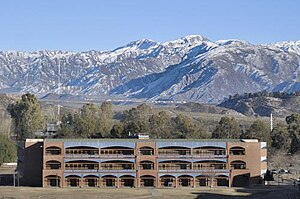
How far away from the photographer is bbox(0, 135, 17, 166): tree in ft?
418

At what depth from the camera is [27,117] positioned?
147 metres

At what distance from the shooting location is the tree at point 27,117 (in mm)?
145500

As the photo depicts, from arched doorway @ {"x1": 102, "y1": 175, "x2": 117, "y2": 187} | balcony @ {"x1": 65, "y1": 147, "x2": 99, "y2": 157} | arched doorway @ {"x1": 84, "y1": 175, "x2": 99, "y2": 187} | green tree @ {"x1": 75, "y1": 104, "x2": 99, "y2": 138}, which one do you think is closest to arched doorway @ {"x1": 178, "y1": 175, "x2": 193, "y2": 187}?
arched doorway @ {"x1": 102, "y1": 175, "x2": 117, "y2": 187}

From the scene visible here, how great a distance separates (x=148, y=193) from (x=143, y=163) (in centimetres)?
1080

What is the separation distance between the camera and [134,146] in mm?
104125

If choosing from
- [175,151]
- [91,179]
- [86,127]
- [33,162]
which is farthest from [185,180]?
[86,127]

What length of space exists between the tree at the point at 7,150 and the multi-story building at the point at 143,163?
75.4ft

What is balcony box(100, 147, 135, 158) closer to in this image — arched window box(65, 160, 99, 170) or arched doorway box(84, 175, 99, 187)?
arched window box(65, 160, 99, 170)

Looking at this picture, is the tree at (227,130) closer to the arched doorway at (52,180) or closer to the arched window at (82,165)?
the arched window at (82,165)

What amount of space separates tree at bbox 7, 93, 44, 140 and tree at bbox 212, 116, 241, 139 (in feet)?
114

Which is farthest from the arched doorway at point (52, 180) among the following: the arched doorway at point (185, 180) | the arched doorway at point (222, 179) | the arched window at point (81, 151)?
the arched doorway at point (222, 179)

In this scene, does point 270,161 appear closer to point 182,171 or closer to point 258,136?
point 258,136

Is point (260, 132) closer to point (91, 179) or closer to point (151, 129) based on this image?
point (151, 129)

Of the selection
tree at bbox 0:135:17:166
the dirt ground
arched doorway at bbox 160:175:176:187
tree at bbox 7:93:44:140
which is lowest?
the dirt ground
